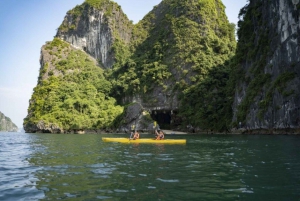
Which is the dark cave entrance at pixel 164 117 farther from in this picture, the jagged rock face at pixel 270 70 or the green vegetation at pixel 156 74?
the jagged rock face at pixel 270 70

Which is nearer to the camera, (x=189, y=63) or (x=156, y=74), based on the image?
(x=189, y=63)

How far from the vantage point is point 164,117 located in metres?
78.1

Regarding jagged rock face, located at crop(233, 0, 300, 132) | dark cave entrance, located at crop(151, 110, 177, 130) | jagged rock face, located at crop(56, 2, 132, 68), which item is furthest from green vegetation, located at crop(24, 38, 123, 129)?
jagged rock face, located at crop(233, 0, 300, 132)

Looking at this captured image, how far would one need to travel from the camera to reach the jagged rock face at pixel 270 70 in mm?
36469

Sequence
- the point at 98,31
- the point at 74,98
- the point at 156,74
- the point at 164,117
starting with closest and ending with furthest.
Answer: the point at 156,74
the point at 74,98
the point at 164,117
the point at 98,31

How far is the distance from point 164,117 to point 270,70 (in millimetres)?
39644

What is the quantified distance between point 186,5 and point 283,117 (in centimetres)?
5983

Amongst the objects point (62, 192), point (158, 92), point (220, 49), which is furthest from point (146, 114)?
point (62, 192)

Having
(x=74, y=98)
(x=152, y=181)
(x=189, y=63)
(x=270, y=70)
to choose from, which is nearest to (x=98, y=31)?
(x=74, y=98)

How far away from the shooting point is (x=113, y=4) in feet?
344

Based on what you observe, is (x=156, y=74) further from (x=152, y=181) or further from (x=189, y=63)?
(x=152, y=181)

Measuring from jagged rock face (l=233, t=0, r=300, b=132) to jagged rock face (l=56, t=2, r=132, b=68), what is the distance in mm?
58933

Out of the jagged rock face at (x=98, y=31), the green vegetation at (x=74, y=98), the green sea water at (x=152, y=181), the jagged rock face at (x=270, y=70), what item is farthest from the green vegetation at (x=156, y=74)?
the green sea water at (x=152, y=181)

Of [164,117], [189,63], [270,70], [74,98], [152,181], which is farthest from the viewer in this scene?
[164,117]
